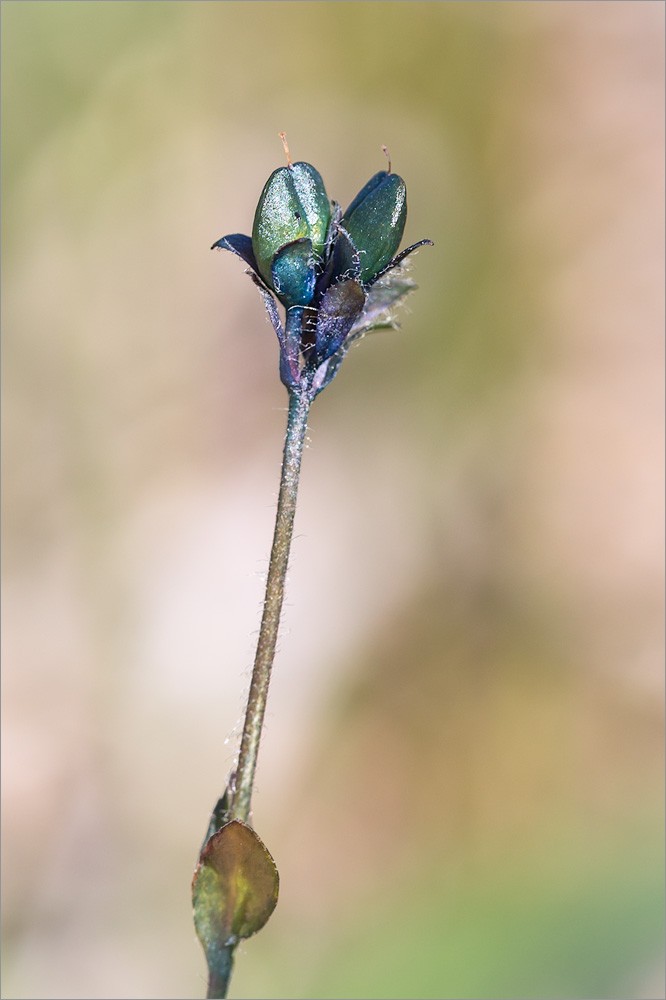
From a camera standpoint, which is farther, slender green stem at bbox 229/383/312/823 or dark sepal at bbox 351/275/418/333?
dark sepal at bbox 351/275/418/333

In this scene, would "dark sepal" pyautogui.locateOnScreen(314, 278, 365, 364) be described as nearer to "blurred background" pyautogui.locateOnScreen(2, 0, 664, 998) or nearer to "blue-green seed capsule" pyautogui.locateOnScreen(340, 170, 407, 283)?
"blue-green seed capsule" pyautogui.locateOnScreen(340, 170, 407, 283)

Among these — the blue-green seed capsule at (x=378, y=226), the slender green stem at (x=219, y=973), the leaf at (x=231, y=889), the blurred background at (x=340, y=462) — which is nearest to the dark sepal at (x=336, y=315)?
the blue-green seed capsule at (x=378, y=226)

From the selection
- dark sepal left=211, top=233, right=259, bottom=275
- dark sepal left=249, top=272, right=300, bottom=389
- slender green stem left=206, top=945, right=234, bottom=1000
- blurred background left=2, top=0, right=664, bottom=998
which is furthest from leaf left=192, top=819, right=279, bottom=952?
blurred background left=2, top=0, right=664, bottom=998

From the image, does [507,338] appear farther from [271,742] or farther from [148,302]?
[271,742]

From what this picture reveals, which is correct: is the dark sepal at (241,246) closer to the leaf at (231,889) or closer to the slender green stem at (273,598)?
the slender green stem at (273,598)

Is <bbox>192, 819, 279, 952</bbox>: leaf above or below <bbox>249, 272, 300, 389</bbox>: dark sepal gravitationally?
below

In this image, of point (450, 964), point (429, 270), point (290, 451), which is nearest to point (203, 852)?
point (290, 451)

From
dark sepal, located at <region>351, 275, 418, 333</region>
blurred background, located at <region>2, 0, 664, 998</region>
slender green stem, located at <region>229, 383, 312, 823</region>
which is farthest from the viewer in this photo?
blurred background, located at <region>2, 0, 664, 998</region>
